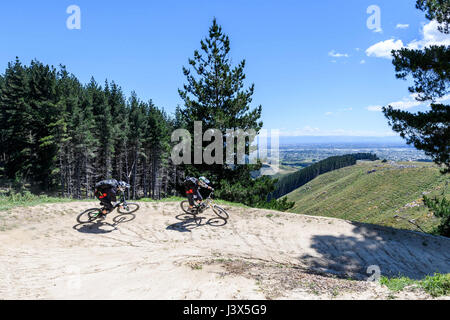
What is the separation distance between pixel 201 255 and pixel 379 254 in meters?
7.40

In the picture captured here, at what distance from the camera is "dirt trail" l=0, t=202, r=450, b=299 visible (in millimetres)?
5703

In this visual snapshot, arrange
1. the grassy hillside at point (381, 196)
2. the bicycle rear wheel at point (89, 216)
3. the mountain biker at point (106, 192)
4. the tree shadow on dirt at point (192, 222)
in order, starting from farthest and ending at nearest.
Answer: the grassy hillside at point (381, 196)
the tree shadow on dirt at point (192, 222)
the bicycle rear wheel at point (89, 216)
the mountain biker at point (106, 192)

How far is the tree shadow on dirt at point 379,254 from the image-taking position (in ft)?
30.0

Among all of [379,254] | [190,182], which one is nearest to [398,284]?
[379,254]

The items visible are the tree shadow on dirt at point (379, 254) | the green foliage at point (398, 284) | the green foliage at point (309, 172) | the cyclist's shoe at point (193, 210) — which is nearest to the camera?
the green foliage at point (398, 284)

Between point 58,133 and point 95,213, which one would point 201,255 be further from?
point 58,133

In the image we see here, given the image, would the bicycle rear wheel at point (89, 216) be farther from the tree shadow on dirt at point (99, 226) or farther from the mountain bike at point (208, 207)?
the mountain bike at point (208, 207)

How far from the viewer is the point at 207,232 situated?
37.8 ft

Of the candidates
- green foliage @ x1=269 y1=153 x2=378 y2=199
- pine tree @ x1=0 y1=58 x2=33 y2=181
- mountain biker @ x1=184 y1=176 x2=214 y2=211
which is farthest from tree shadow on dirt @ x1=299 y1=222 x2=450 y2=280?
green foliage @ x1=269 y1=153 x2=378 y2=199

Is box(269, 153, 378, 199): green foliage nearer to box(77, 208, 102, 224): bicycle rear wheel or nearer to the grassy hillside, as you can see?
the grassy hillside

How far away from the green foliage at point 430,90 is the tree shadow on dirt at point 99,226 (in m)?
15.5

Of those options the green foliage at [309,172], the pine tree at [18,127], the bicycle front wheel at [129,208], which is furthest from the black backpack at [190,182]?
the green foliage at [309,172]
